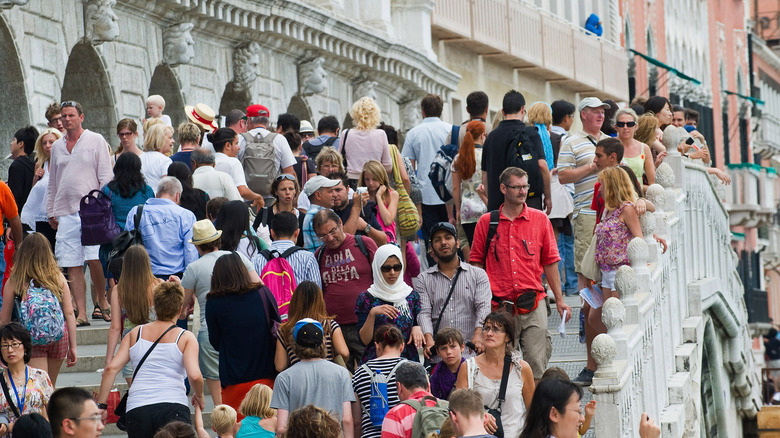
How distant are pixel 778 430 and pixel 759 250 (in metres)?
34.4

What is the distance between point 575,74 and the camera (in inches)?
1339

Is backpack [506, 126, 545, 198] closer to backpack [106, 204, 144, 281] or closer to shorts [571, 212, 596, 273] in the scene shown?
shorts [571, 212, 596, 273]

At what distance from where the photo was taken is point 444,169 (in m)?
13.0

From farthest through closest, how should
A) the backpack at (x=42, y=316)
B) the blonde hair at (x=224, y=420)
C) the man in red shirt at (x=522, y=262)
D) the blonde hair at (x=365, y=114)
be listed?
the blonde hair at (x=365, y=114) < the man in red shirt at (x=522, y=262) < the backpack at (x=42, y=316) < the blonde hair at (x=224, y=420)

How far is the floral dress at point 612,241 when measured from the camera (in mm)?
10953

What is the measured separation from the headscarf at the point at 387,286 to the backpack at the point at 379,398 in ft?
2.62

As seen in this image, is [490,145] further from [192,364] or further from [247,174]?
[192,364]

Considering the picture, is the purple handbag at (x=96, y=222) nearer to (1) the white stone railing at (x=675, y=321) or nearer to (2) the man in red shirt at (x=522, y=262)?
(2) the man in red shirt at (x=522, y=262)

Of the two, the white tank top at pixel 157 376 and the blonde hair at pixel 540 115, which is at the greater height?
the blonde hair at pixel 540 115

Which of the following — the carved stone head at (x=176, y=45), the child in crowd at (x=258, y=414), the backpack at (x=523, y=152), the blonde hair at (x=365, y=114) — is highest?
the carved stone head at (x=176, y=45)

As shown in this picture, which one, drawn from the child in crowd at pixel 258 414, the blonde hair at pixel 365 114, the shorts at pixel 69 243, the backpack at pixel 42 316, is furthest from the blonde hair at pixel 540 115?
the child in crowd at pixel 258 414

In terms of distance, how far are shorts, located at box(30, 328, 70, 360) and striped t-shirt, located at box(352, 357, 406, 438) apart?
1.86 m

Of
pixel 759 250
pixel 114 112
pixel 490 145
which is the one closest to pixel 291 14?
pixel 114 112

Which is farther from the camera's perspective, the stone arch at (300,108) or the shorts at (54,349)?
the stone arch at (300,108)
